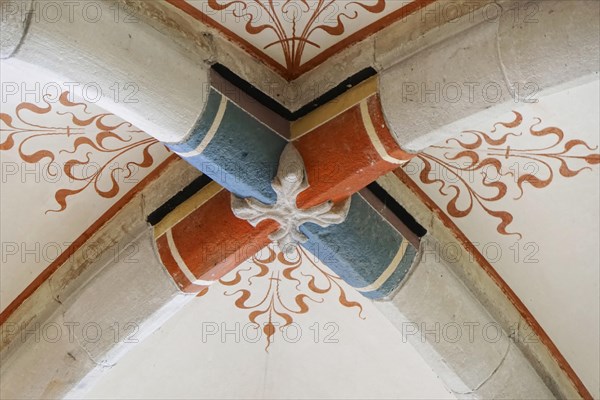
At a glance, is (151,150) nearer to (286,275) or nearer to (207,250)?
(207,250)

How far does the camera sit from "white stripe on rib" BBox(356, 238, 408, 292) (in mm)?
3107

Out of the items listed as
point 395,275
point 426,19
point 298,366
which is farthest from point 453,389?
Result: point 426,19

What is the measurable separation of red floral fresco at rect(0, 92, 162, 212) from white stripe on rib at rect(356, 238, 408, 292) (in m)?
0.93

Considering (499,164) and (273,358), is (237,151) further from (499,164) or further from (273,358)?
(273,358)

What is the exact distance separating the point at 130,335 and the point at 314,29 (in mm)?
1277

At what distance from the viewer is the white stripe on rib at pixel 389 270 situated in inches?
122

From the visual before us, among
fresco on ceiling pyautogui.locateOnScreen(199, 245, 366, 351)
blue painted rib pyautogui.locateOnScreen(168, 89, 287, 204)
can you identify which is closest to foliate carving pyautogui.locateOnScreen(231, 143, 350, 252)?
blue painted rib pyautogui.locateOnScreen(168, 89, 287, 204)

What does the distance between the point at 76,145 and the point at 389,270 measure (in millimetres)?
1201

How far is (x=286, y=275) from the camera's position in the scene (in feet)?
12.0

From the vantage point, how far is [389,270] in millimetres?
3113

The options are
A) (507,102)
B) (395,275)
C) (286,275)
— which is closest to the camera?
(507,102)

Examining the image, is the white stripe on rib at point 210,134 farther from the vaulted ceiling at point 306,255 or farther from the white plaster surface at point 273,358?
the white plaster surface at point 273,358

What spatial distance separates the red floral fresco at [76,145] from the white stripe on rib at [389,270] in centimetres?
93

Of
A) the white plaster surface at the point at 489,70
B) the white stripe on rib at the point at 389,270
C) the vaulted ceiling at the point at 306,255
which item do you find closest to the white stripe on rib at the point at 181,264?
the vaulted ceiling at the point at 306,255
